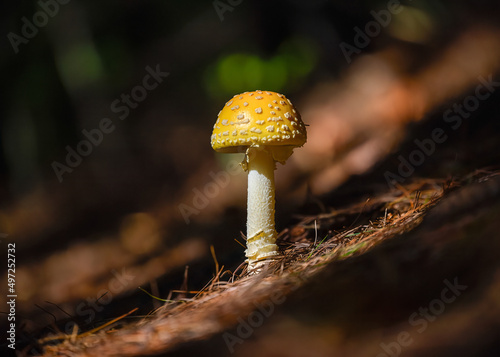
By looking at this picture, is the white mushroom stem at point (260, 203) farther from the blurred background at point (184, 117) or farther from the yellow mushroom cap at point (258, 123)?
the blurred background at point (184, 117)

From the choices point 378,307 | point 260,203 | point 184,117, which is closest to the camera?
point 378,307

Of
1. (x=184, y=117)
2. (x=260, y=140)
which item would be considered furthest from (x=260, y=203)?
(x=184, y=117)

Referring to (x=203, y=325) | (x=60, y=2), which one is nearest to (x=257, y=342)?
(x=203, y=325)

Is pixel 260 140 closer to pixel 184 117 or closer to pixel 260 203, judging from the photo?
pixel 260 203

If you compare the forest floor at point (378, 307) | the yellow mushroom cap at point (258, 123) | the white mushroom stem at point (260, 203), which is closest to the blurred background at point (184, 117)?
the white mushroom stem at point (260, 203)

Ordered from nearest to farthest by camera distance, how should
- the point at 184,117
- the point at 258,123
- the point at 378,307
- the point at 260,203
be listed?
the point at 378,307 < the point at 258,123 < the point at 260,203 < the point at 184,117

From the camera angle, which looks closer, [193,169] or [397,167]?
[397,167]

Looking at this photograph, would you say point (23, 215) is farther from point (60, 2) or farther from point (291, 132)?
point (291, 132)
